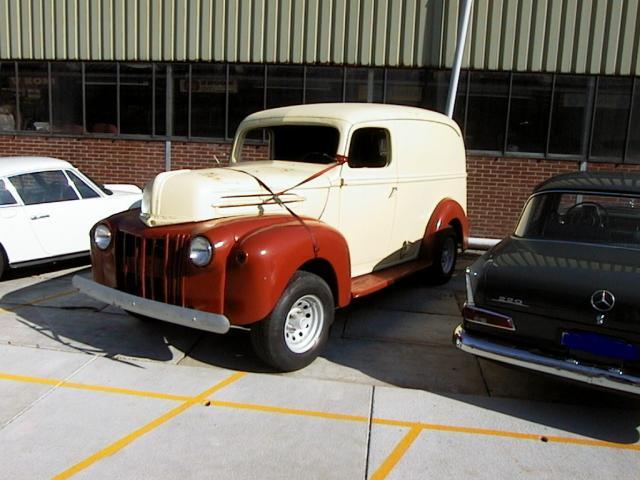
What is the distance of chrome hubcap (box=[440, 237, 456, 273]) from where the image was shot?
746 centimetres

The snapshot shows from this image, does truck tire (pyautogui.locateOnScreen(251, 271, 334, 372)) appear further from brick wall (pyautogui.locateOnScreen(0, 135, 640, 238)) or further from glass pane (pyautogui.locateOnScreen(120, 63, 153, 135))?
glass pane (pyautogui.locateOnScreen(120, 63, 153, 135))

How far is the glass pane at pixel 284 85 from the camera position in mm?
11031

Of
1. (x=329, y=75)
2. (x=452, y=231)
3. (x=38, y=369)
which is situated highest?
(x=329, y=75)

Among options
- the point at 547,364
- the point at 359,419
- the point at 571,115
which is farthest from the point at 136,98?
the point at 547,364

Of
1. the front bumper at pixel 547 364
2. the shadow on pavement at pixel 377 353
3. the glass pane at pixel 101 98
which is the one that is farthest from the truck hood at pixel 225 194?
the glass pane at pixel 101 98

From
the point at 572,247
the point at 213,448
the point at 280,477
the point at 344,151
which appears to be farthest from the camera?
the point at 344,151

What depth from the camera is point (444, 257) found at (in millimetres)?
7559

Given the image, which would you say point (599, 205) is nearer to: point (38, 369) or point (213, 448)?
point (213, 448)

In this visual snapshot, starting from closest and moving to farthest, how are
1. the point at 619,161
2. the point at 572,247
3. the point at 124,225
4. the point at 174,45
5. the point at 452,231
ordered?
the point at 572,247, the point at 124,225, the point at 452,231, the point at 619,161, the point at 174,45

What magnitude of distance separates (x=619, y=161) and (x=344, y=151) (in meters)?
6.98

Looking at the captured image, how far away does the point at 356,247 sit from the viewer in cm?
577

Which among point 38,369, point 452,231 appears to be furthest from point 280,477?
point 452,231

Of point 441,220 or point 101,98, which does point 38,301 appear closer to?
point 441,220

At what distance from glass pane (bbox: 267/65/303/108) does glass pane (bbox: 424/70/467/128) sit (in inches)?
93.2
